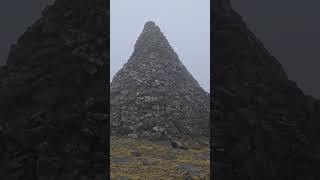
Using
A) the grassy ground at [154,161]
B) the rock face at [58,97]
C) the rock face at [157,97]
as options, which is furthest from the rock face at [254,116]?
the rock face at [157,97]

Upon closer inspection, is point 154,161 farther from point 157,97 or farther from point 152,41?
point 152,41

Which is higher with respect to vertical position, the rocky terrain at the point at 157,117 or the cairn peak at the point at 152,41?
the cairn peak at the point at 152,41

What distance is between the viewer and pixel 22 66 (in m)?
15.4

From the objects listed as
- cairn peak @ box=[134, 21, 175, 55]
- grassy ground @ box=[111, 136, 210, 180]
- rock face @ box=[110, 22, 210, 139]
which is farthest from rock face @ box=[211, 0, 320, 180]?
cairn peak @ box=[134, 21, 175, 55]

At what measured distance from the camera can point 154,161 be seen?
22.0 meters

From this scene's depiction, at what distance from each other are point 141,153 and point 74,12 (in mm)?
10297

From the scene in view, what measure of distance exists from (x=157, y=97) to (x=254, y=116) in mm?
14810

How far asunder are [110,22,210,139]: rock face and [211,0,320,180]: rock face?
38.5ft

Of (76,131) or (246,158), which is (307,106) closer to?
(246,158)

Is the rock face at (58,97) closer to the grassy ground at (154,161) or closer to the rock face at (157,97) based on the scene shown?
the grassy ground at (154,161)

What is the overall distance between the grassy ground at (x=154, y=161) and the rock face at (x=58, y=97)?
201 inches

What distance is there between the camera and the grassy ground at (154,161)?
19.6 metres

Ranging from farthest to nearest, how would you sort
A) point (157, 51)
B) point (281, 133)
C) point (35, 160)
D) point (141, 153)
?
point (157, 51)
point (141, 153)
point (281, 133)
point (35, 160)

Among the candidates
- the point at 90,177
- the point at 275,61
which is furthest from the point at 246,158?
the point at 90,177
